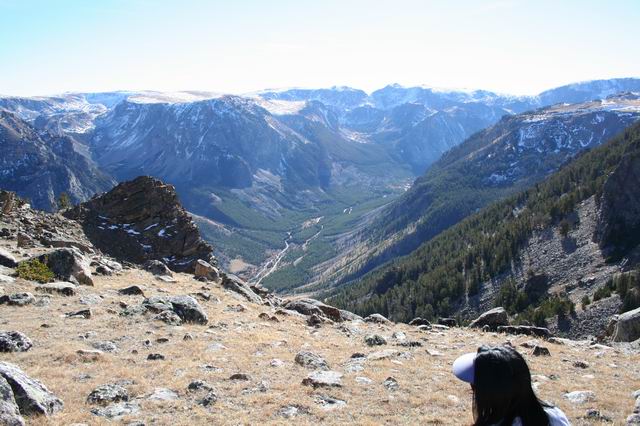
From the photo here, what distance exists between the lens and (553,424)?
6.87 metres

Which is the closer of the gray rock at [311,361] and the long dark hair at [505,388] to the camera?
the long dark hair at [505,388]

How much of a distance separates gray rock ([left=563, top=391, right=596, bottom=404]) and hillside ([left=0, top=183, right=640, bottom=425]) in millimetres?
37

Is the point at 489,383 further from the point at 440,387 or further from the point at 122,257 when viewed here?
the point at 122,257

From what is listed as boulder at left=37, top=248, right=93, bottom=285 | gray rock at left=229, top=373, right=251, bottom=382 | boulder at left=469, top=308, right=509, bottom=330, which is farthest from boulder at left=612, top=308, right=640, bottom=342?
boulder at left=37, top=248, right=93, bottom=285

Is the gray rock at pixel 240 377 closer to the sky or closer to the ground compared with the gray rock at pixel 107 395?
closer to the ground

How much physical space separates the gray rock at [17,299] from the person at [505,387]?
28.2 meters

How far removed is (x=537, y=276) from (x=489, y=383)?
412 feet

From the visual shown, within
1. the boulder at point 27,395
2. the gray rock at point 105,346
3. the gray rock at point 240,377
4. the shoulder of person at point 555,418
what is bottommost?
the gray rock at point 105,346

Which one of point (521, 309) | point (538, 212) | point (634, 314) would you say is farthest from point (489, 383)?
point (538, 212)

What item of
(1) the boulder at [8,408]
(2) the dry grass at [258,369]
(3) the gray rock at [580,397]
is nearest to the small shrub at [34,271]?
(2) the dry grass at [258,369]

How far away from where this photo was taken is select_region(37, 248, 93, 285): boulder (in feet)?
111

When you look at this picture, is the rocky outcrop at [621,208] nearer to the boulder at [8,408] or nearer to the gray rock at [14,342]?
the gray rock at [14,342]

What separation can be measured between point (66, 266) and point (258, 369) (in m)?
22.0

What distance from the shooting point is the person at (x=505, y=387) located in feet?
22.4
